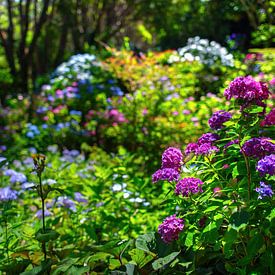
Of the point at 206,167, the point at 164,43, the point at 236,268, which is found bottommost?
the point at 164,43

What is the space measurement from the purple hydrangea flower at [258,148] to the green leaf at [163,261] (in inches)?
21.6

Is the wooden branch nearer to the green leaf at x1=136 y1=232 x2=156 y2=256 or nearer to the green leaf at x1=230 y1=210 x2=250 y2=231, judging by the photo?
the green leaf at x1=136 y1=232 x2=156 y2=256

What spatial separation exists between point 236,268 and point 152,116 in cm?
439

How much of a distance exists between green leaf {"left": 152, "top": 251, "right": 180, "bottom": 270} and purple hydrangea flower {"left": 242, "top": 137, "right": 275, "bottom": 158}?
55 cm

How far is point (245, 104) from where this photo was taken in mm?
2264

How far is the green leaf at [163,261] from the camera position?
2197mm

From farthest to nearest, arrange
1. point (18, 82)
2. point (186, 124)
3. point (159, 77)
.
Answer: point (18, 82) < point (159, 77) < point (186, 124)

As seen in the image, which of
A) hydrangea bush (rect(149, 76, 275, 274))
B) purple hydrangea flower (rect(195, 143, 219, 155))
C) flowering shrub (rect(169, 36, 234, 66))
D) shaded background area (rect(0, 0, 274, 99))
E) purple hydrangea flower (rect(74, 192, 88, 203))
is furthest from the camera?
shaded background area (rect(0, 0, 274, 99))

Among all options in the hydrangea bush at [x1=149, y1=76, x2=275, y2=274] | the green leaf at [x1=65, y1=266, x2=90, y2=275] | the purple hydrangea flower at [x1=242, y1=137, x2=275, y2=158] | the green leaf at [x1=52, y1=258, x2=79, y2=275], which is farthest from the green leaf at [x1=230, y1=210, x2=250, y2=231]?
the green leaf at [x1=52, y1=258, x2=79, y2=275]

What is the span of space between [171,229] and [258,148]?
51 cm

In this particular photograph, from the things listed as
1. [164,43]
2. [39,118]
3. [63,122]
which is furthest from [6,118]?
[164,43]

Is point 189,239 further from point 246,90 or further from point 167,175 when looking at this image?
point 246,90

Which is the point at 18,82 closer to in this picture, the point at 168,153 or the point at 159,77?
the point at 159,77

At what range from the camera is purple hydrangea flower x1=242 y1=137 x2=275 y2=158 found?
82.2 inches
